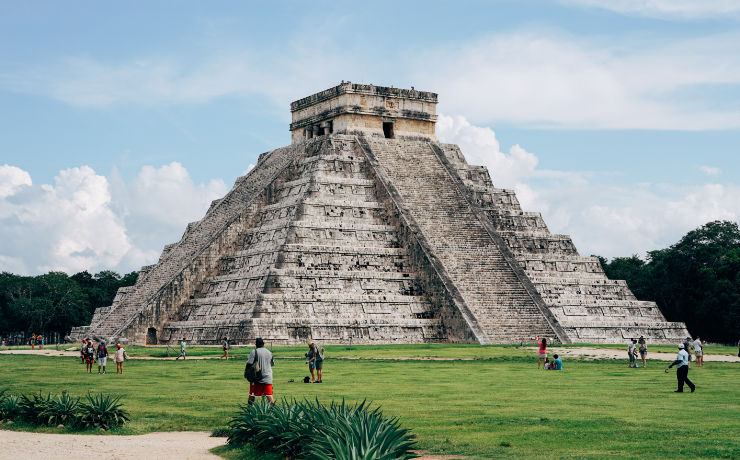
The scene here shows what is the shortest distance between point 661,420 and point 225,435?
6861 mm

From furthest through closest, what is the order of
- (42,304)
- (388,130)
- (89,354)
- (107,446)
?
(42,304)
(388,130)
(89,354)
(107,446)

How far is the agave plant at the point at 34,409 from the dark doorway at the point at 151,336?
25543 millimetres

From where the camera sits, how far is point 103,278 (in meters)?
92.1

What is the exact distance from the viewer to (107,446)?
13.6m

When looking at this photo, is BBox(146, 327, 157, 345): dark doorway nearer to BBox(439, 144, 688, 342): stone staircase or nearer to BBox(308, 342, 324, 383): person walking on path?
BBox(439, 144, 688, 342): stone staircase

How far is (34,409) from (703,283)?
4849 centimetres

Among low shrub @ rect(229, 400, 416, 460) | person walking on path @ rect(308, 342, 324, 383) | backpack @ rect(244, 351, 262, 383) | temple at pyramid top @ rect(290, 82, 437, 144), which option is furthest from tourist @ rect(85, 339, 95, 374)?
temple at pyramid top @ rect(290, 82, 437, 144)

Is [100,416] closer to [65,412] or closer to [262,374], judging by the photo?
[65,412]

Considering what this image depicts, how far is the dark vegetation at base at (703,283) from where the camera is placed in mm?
54125

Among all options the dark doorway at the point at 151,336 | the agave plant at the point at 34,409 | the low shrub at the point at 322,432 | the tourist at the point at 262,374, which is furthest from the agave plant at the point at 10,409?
the dark doorway at the point at 151,336

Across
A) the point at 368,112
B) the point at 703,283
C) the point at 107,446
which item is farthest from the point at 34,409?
the point at 703,283

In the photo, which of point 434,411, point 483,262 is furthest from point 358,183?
point 434,411

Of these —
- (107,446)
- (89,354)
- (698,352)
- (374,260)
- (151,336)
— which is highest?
(374,260)

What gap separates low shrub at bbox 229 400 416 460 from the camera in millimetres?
10570
